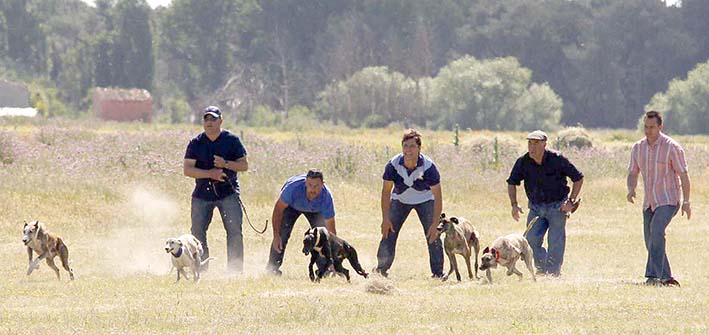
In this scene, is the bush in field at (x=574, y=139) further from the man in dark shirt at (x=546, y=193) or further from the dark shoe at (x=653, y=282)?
the dark shoe at (x=653, y=282)

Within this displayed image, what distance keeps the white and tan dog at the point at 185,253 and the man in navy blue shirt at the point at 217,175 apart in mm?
886

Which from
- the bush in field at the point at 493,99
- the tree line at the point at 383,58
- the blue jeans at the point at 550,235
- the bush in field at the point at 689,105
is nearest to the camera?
the blue jeans at the point at 550,235

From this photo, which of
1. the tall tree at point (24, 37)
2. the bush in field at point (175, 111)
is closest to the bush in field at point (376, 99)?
the bush in field at point (175, 111)

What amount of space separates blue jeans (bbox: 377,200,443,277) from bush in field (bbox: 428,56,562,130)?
76.1m

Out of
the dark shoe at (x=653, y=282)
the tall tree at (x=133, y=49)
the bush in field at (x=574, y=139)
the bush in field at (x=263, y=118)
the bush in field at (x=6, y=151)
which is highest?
the tall tree at (x=133, y=49)

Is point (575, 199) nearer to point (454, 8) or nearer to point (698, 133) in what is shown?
point (698, 133)

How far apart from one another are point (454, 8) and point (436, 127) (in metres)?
18.0

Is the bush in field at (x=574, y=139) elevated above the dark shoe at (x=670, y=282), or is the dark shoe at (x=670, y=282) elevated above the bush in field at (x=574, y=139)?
the bush in field at (x=574, y=139)

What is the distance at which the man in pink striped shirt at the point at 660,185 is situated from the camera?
51.6ft

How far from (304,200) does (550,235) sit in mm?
3000

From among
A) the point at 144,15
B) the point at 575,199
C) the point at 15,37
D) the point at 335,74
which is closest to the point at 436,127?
the point at 335,74

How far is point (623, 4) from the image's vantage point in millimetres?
104438

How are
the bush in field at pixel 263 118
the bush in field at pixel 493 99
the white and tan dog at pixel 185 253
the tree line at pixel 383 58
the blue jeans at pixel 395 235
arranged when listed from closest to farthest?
the white and tan dog at pixel 185 253
the blue jeans at pixel 395 235
the bush in field at pixel 263 118
the bush in field at pixel 493 99
the tree line at pixel 383 58

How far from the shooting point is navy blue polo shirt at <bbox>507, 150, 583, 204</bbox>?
1709 centimetres
